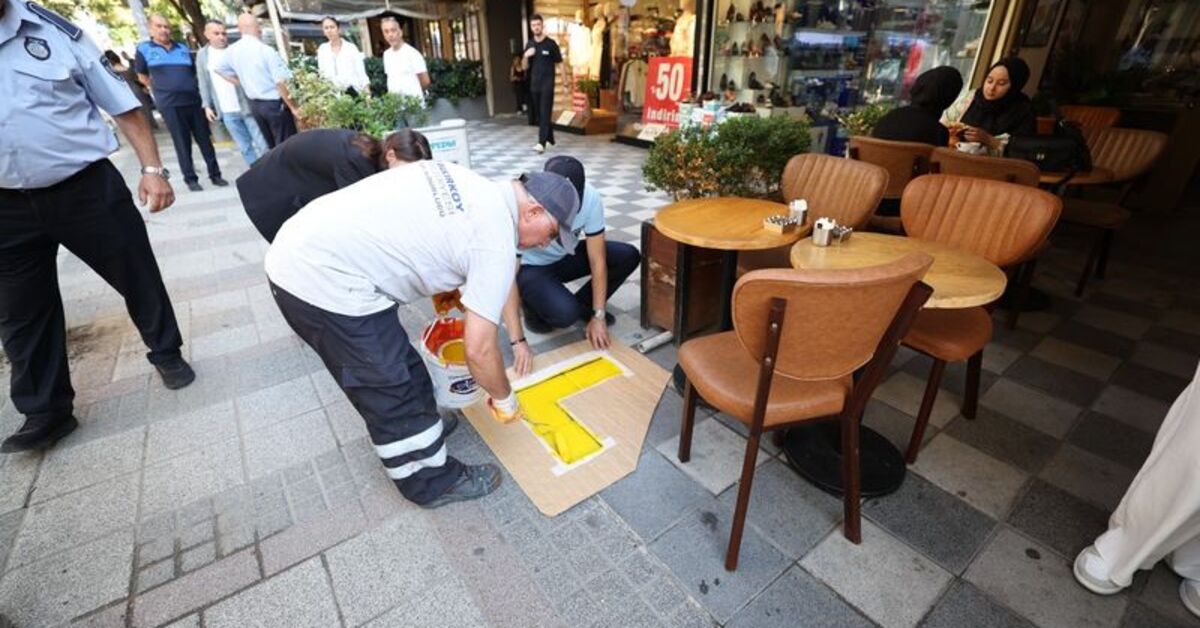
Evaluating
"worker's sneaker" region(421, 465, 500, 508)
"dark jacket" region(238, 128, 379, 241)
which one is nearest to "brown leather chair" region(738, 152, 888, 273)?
"worker's sneaker" region(421, 465, 500, 508)

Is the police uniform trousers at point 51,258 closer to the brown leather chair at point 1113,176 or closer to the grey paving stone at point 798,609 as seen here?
the grey paving stone at point 798,609

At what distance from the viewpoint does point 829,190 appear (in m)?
2.71

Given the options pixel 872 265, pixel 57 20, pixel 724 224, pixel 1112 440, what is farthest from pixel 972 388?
pixel 57 20

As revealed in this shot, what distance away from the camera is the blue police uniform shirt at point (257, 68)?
5.20 meters

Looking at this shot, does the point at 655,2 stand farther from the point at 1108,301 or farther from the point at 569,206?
the point at 569,206

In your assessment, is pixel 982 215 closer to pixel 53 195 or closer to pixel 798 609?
pixel 798 609

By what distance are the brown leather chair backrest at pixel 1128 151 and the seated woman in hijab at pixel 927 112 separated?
1.45 meters

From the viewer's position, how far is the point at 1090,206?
363 centimetres

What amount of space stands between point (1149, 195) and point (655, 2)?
9.56 metres

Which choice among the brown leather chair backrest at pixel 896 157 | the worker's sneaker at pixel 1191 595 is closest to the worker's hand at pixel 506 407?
the worker's sneaker at pixel 1191 595

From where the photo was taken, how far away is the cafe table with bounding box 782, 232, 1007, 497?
5.83 ft

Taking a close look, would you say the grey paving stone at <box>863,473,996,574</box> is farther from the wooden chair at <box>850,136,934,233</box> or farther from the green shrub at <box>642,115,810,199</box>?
the wooden chair at <box>850,136,934,233</box>

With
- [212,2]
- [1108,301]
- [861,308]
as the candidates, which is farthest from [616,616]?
[212,2]

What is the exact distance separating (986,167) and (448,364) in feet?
10.3
